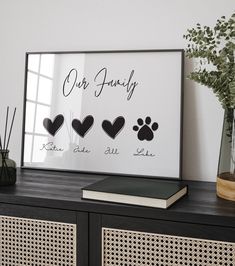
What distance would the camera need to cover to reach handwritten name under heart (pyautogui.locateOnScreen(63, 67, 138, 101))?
134 cm

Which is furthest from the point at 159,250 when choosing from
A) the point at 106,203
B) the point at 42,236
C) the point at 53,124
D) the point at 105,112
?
the point at 53,124

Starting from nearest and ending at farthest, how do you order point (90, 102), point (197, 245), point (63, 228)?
point (197, 245)
point (63, 228)
point (90, 102)

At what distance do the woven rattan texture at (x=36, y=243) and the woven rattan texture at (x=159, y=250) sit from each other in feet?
0.38

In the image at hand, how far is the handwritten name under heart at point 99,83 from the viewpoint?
4.41 feet

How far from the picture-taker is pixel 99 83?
138cm

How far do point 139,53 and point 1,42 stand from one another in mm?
619

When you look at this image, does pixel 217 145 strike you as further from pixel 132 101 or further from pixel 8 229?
pixel 8 229

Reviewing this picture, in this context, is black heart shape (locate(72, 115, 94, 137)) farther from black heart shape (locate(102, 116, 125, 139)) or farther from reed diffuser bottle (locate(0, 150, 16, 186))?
reed diffuser bottle (locate(0, 150, 16, 186))

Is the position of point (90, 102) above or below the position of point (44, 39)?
below

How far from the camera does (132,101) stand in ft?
4.40

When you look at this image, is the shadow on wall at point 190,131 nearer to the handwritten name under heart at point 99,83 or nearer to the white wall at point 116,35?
the white wall at point 116,35

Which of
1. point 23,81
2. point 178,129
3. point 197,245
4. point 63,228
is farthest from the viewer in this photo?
point 23,81

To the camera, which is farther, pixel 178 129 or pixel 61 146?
pixel 61 146

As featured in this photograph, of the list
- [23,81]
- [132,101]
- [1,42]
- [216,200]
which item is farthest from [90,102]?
[216,200]
